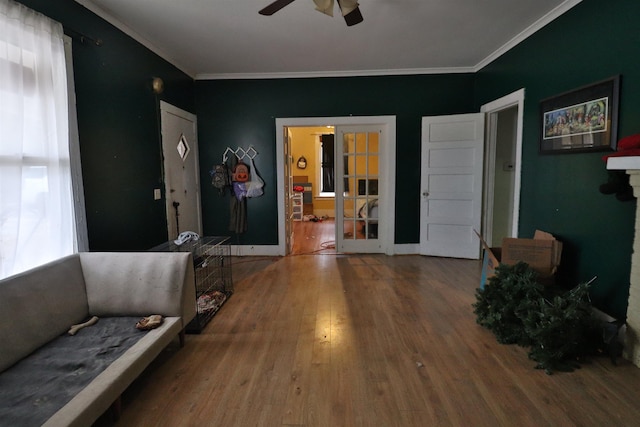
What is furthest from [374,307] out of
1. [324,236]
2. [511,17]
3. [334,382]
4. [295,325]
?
[324,236]

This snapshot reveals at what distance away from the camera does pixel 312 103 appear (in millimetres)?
4797

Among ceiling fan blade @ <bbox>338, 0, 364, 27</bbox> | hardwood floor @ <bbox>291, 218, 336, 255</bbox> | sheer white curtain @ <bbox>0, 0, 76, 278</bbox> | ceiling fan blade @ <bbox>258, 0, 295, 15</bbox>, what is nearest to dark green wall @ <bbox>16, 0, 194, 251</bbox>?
sheer white curtain @ <bbox>0, 0, 76, 278</bbox>

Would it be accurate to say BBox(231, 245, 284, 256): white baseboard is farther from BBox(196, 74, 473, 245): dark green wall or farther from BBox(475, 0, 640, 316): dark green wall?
BBox(475, 0, 640, 316): dark green wall

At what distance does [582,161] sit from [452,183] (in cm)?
190

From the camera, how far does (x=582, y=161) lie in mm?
2689

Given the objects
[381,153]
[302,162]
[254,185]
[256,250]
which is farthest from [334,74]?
[302,162]

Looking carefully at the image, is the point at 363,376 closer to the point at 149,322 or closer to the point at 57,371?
the point at 149,322

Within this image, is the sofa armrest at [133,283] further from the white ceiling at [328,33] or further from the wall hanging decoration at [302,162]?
the wall hanging decoration at [302,162]

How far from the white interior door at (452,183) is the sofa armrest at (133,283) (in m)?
3.51

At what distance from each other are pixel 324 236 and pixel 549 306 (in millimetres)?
4521

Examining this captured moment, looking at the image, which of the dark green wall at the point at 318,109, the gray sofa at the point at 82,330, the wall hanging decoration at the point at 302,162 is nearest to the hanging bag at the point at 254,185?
the dark green wall at the point at 318,109

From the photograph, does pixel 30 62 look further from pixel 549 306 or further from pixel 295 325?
pixel 549 306

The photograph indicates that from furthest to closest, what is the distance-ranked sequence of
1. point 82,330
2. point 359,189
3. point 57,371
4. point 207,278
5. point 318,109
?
point 359,189
point 318,109
point 207,278
point 82,330
point 57,371

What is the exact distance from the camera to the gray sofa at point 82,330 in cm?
144
